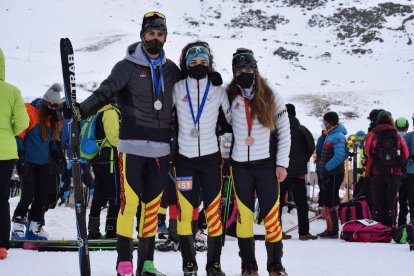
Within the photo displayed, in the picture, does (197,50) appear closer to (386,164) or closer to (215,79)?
(215,79)

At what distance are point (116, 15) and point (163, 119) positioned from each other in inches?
2216

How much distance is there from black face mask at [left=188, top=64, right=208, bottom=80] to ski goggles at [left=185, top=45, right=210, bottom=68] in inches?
2.9

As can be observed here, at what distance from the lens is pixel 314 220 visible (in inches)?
367

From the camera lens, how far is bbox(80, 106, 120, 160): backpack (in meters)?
6.33

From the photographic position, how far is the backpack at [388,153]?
7344 mm

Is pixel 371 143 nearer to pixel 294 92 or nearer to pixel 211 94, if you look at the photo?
pixel 211 94

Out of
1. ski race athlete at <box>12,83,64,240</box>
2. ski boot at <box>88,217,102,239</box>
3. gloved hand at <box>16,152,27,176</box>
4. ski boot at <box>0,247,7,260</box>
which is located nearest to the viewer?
ski boot at <box>0,247,7,260</box>

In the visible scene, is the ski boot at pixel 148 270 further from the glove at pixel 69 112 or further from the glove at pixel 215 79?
the glove at pixel 215 79

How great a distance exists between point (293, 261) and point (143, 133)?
7.41 feet

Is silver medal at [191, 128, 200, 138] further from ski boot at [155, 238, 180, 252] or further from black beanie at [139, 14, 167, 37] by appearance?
ski boot at [155, 238, 180, 252]

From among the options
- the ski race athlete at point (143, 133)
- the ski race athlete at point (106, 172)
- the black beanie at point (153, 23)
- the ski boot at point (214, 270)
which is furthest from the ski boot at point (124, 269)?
the ski race athlete at point (106, 172)

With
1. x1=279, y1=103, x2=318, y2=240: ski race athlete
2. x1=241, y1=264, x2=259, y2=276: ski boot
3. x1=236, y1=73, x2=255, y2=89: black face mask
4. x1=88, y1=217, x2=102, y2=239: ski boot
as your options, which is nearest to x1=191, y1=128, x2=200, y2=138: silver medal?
x1=236, y1=73, x2=255, y2=89: black face mask

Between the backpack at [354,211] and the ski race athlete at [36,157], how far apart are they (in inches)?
185

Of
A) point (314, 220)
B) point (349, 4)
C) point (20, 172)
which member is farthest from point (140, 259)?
point (349, 4)
